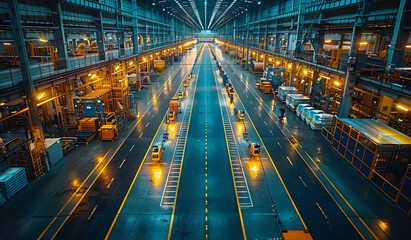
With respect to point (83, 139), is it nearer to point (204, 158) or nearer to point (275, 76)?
point (204, 158)

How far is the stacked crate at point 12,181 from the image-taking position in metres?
14.9

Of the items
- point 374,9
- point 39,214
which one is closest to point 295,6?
point 374,9

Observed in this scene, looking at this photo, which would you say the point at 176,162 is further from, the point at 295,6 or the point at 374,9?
the point at 295,6

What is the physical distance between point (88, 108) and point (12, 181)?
11.7m

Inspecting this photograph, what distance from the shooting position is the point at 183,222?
1343 centimetres

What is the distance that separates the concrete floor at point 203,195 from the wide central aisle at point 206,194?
6 centimetres

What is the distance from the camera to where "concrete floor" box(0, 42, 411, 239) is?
42.6 ft

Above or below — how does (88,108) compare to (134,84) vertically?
above

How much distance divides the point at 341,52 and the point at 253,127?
13202 mm

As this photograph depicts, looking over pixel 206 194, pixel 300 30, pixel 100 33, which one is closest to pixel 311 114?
pixel 300 30

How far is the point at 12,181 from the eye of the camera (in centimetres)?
1539

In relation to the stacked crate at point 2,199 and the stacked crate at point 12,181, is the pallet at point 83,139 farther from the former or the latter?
the stacked crate at point 2,199

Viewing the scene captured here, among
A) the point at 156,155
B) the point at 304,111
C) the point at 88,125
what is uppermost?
the point at 304,111

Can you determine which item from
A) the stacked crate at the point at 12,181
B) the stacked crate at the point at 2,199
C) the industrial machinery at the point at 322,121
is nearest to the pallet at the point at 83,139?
the stacked crate at the point at 12,181
